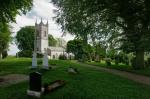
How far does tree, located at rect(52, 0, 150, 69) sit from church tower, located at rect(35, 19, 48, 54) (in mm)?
69341

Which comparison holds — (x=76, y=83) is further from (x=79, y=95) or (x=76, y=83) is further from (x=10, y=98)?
(x=10, y=98)

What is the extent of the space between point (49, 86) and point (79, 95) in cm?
165

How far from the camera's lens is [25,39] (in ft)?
350

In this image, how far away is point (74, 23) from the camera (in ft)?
101

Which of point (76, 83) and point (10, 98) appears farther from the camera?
point (76, 83)

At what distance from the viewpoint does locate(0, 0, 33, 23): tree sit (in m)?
24.0

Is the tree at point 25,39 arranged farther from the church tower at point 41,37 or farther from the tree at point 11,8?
the tree at point 11,8

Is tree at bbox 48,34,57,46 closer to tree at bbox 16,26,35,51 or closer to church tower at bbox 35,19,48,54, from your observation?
church tower at bbox 35,19,48,54

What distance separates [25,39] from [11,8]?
8162cm

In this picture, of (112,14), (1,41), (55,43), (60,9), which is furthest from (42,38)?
(112,14)

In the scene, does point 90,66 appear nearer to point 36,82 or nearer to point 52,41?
point 36,82

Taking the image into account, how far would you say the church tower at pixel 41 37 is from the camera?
338 ft

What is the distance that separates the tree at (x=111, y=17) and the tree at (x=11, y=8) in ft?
15.8

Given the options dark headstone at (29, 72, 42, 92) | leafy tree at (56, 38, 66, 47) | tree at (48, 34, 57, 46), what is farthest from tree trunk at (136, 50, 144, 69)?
leafy tree at (56, 38, 66, 47)
